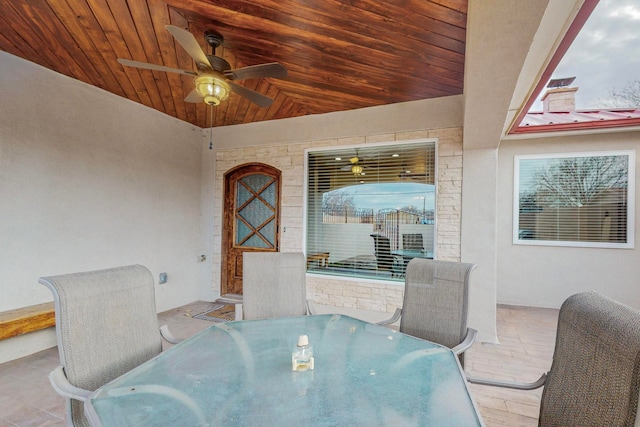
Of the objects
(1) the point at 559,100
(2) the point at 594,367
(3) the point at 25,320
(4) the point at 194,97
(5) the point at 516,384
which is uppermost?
(1) the point at 559,100

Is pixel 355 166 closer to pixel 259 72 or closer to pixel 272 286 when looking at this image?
pixel 259 72

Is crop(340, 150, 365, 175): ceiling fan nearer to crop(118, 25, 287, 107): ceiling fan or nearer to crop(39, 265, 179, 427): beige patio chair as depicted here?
crop(118, 25, 287, 107): ceiling fan

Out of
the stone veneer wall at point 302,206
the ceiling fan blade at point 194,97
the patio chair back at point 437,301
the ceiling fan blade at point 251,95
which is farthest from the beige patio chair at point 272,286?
the stone veneer wall at point 302,206

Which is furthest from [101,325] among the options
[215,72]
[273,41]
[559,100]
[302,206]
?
[559,100]

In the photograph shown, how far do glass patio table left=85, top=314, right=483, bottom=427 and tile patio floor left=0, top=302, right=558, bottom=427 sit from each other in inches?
47.1

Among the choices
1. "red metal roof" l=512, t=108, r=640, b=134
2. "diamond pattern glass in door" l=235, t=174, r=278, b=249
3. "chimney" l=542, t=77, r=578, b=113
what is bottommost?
"diamond pattern glass in door" l=235, t=174, r=278, b=249

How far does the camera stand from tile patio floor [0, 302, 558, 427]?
7.11 ft

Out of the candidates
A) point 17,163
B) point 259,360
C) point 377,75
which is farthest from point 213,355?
point 17,163

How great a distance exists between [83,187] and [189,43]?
255cm

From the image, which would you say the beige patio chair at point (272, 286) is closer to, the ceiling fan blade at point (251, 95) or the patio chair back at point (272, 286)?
the patio chair back at point (272, 286)

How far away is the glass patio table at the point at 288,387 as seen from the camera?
3.33ft

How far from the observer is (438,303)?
2045 mm

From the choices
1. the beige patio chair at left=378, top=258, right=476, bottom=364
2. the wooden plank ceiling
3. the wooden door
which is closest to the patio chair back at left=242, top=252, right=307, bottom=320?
the beige patio chair at left=378, top=258, right=476, bottom=364

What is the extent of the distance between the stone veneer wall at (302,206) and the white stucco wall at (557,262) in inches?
80.8
